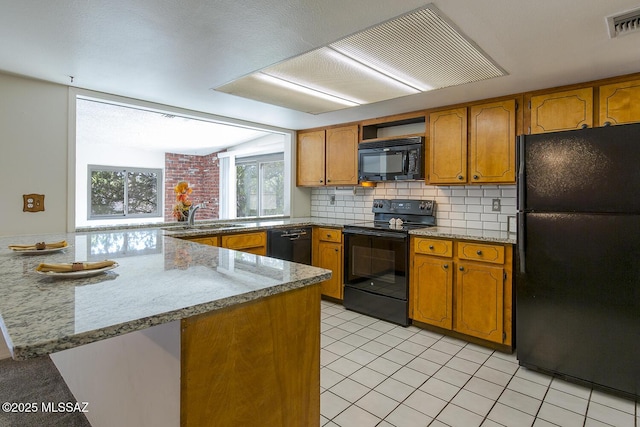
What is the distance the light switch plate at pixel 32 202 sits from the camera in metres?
2.60

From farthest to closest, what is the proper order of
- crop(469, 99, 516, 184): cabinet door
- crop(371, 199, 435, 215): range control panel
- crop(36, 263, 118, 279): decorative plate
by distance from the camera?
crop(371, 199, 435, 215): range control panel
crop(469, 99, 516, 184): cabinet door
crop(36, 263, 118, 279): decorative plate

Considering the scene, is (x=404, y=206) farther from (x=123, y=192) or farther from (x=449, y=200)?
(x=123, y=192)

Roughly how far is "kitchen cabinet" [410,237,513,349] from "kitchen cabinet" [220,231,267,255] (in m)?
1.52

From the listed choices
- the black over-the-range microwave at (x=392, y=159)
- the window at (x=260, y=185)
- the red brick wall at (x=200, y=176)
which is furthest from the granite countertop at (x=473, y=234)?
the red brick wall at (x=200, y=176)

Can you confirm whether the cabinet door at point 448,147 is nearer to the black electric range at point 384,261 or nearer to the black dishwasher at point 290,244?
the black electric range at point 384,261

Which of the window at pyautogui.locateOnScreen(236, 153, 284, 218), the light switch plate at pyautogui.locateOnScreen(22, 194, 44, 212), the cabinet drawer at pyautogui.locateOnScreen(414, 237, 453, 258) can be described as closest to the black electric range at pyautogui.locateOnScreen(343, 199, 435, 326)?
the cabinet drawer at pyautogui.locateOnScreen(414, 237, 453, 258)

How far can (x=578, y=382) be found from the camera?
7.37 ft

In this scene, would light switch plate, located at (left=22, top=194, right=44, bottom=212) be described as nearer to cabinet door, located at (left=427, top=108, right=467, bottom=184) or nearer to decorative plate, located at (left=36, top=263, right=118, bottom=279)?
decorative plate, located at (left=36, top=263, right=118, bottom=279)

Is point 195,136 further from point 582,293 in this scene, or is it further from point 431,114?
point 582,293

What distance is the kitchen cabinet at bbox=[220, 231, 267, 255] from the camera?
3.33 metres

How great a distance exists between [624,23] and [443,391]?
2242mm

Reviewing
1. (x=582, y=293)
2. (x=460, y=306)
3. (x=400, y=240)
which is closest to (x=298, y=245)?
(x=400, y=240)

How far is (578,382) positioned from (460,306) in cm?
90

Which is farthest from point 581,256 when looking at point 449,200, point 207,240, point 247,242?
point 207,240
